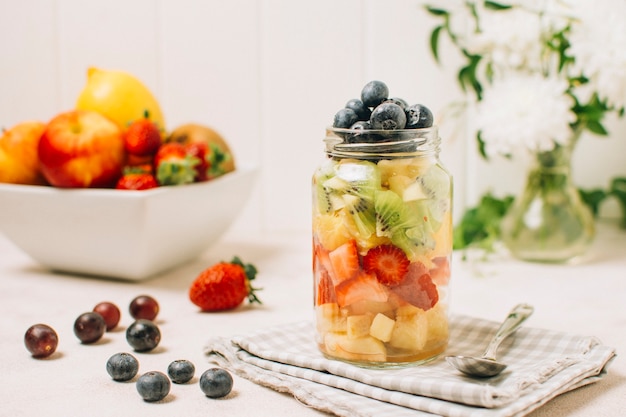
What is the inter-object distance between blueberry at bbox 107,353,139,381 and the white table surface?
1 centimetres

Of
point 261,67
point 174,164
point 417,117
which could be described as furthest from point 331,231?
point 261,67

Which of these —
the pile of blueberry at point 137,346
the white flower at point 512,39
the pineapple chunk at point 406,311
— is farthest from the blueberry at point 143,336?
the white flower at point 512,39

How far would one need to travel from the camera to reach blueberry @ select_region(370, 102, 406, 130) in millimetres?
758

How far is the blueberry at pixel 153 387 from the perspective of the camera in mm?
740

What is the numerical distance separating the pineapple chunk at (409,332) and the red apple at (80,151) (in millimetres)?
667

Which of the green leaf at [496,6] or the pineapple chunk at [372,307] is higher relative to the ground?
the green leaf at [496,6]

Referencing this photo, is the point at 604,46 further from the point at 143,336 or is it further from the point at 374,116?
the point at 143,336

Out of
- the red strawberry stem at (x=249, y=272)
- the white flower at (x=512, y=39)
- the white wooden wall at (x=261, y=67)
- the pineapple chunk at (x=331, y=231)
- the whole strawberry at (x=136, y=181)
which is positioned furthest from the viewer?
the white wooden wall at (x=261, y=67)

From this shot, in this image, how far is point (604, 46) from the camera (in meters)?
1.26

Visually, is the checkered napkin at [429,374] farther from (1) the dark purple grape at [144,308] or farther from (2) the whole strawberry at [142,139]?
(2) the whole strawberry at [142,139]

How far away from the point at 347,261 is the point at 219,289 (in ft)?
1.13

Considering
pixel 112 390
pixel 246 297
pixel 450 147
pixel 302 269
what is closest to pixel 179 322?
pixel 246 297

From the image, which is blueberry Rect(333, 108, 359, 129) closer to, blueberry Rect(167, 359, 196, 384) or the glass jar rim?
the glass jar rim

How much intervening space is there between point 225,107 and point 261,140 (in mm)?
113
